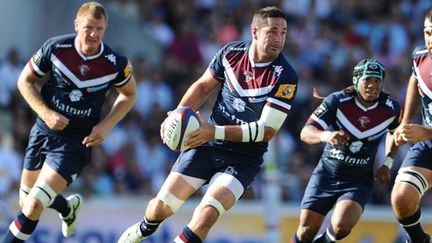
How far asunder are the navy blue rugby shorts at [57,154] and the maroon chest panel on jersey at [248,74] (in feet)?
7.04

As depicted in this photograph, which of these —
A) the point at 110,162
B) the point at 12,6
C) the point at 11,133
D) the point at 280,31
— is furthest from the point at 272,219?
the point at 12,6

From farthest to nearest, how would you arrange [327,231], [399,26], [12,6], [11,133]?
[399,26] < [12,6] < [11,133] < [327,231]

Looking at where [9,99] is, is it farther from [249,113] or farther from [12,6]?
[249,113]

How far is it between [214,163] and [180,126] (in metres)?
0.85

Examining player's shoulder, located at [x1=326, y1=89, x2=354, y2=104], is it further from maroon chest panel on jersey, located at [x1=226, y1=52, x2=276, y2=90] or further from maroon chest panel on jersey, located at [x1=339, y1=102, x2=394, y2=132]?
maroon chest panel on jersey, located at [x1=226, y1=52, x2=276, y2=90]

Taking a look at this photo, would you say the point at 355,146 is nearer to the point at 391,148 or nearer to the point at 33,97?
the point at 391,148

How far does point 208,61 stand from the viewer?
20344mm

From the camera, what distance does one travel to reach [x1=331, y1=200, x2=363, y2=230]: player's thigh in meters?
11.7

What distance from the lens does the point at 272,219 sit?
52.1 ft

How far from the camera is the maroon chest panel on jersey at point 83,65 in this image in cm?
1175

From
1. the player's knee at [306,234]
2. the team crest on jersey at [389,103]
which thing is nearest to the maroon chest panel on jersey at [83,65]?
the player's knee at [306,234]

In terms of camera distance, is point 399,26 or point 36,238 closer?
point 36,238

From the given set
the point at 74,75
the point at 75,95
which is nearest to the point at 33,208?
the point at 75,95

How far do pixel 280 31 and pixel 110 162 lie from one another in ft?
24.8
